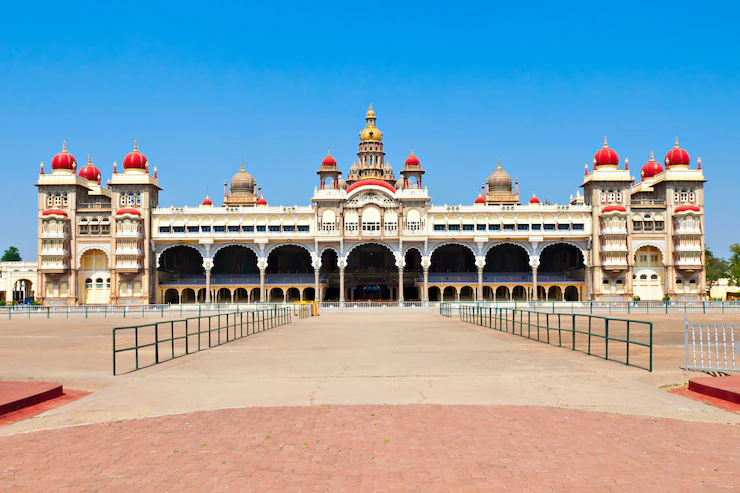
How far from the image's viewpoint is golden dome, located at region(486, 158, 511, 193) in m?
85.1

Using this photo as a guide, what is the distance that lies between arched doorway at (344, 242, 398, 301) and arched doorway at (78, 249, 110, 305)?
2610cm

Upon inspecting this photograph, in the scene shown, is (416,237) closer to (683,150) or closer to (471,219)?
(471,219)

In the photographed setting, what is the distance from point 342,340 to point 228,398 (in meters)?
12.9

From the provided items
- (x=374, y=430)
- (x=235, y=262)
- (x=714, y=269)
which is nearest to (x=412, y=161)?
(x=235, y=262)

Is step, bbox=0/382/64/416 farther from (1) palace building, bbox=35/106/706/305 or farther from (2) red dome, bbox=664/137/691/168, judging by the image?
(2) red dome, bbox=664/137/691/168

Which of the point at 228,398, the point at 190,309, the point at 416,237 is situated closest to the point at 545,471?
the point at 228,398

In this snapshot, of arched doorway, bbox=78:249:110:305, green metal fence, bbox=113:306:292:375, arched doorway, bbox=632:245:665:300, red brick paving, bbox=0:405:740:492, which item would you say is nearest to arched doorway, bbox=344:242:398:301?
arched doorway, bbox=78:249:110:305

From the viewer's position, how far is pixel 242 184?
85.5 meters

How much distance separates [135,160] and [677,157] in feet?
195

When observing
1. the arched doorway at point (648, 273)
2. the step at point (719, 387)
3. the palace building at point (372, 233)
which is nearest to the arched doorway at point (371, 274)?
the palace building at point (372, 233)

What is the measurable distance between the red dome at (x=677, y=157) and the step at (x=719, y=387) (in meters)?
66.2

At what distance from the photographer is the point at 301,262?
266 ft

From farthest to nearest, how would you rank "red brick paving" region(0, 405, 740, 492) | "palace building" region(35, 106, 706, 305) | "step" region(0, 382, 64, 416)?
"palace building" region(35, 106, 706, 305)
"step" region(0, 382, 64, 416)
"red brick paving" region(0, 405, 740, 492)

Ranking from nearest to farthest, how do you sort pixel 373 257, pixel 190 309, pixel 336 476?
pixel 336 476, pixel 190 309, pixel 373 257
